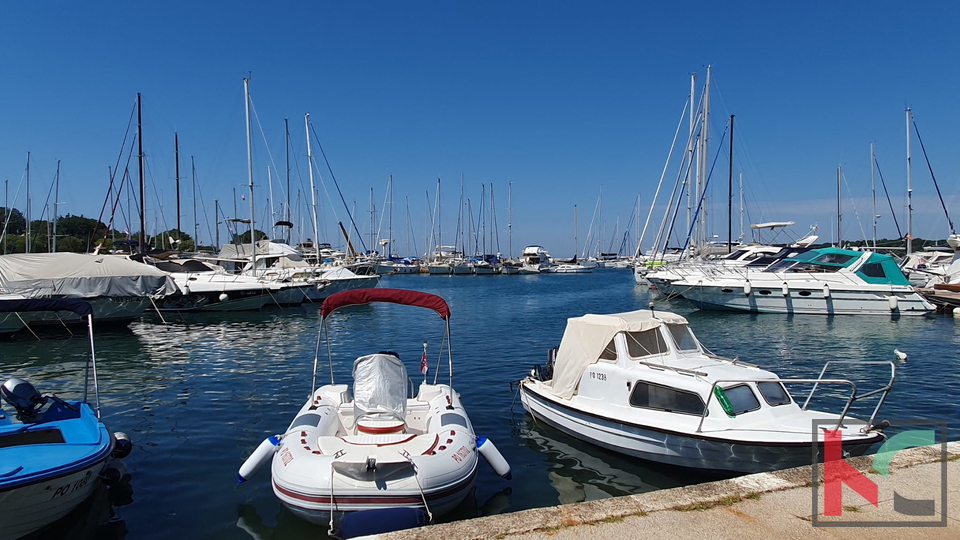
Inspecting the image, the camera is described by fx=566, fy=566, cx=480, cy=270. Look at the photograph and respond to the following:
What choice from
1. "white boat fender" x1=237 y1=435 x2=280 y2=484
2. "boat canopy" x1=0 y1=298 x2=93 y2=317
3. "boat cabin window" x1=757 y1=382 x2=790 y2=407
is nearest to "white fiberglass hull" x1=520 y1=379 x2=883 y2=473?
"boat cabin window" x1=757 y1=382 x2=790 y2=407

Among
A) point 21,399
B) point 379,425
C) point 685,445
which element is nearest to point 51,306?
point 21,399

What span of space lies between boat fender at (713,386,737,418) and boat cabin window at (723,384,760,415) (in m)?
0.06

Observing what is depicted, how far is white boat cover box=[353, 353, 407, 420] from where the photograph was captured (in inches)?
342

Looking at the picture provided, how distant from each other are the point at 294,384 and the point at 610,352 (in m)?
9.41

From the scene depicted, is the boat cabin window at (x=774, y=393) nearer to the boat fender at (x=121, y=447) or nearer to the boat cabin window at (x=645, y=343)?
the boat cabin window at (x=645, y=343)

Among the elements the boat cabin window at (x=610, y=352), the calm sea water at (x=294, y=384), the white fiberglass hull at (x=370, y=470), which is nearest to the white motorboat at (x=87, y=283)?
the calm sea water at (x=294, y=384)

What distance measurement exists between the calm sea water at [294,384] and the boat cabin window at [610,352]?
5.78 feet

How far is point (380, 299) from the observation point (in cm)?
1052

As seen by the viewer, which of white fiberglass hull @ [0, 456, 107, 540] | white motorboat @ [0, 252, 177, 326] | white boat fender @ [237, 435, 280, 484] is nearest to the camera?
white fiberglass hull @ [0, 456, 107, 540]

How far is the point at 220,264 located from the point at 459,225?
5690 centimetres

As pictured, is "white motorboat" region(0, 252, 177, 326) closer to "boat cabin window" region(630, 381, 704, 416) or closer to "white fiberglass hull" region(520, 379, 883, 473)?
"white fiberglass hull" region(520, 379, 883, 473)

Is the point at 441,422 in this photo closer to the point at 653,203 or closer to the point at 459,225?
the point at 653,203

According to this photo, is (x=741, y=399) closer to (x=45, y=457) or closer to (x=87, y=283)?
(x=45, y=457)

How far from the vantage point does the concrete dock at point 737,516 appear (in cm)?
482
